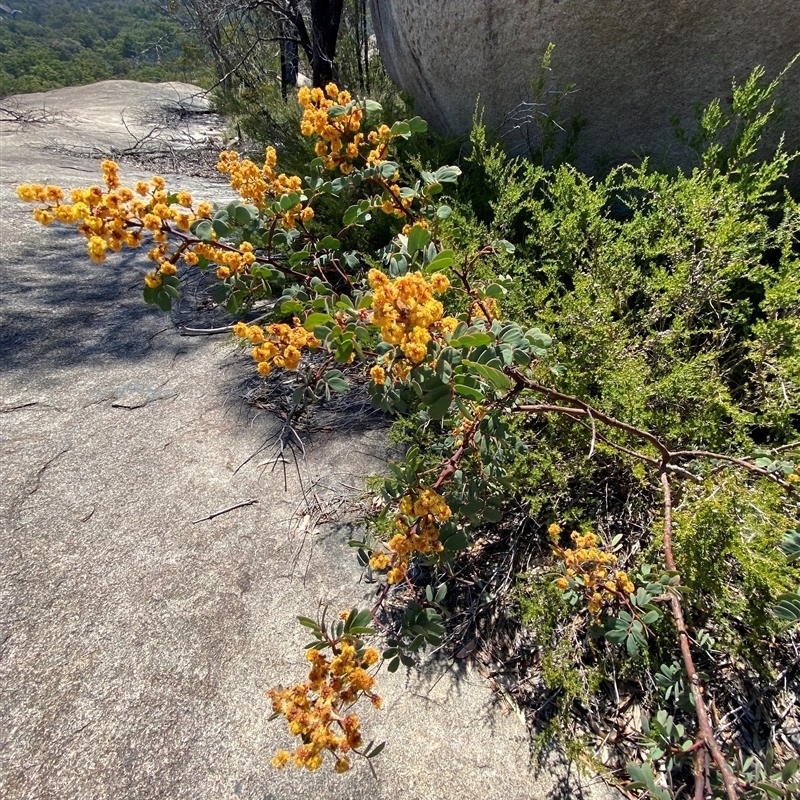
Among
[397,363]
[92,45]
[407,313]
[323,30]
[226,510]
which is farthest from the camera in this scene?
[92,45]

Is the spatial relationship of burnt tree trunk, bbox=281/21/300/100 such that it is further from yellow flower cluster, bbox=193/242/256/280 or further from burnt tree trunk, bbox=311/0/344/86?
yellow flower cluster, bbox=193/242/256/280

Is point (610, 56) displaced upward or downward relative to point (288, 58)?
downward

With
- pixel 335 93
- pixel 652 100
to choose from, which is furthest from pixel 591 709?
pixel 652 100

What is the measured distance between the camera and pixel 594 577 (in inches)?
42.0

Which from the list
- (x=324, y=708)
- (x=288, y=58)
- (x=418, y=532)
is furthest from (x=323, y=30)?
(x=324, y=708)

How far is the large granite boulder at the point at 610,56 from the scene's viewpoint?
82.3 inches

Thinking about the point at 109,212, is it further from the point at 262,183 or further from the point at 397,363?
the point at 397,363

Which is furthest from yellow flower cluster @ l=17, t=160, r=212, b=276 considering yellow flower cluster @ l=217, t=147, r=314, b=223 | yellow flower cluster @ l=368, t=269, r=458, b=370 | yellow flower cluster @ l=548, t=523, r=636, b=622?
yellow flower cluster @ l=548, t=523, r=636, b=622

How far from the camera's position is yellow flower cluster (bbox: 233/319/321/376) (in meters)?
0.98

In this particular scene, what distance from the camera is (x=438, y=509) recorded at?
1028 mm

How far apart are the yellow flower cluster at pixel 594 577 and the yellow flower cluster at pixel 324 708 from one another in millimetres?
462

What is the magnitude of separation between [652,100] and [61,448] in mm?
2972

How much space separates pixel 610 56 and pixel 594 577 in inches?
94.0

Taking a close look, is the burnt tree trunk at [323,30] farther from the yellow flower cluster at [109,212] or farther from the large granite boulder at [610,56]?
the yellow flower cluster at [109,212]
